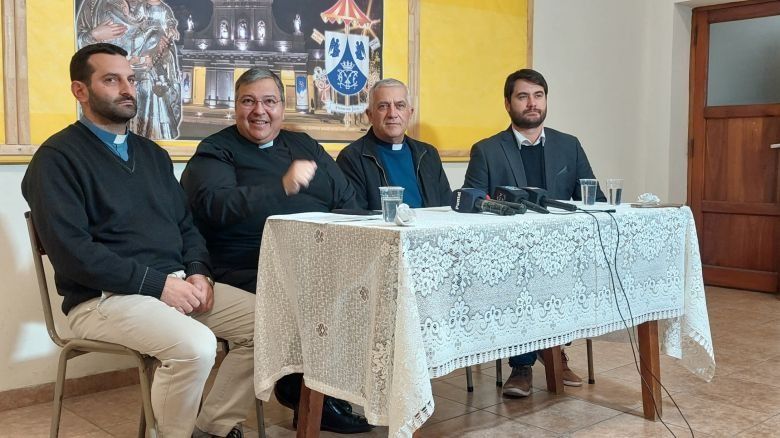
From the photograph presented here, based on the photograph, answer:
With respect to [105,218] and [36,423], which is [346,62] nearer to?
[105,218]

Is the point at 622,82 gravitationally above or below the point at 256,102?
above

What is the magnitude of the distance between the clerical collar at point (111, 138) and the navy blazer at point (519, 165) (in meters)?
1.34

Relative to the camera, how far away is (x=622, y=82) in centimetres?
530

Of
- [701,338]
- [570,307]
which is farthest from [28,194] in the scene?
[701,338]

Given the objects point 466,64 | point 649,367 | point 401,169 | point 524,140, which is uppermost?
point 466,64

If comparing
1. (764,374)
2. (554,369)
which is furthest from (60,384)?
(764,374)

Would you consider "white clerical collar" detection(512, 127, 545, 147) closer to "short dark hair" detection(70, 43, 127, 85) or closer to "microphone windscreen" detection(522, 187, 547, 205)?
"microphone windscreen" detection(522, 187, 547, 205)

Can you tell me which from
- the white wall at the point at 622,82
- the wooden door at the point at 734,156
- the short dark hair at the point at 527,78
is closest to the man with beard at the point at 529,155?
the short dark hair at the point at 527,78

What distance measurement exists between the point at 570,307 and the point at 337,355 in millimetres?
718

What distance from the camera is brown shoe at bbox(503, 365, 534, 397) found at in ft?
9.52

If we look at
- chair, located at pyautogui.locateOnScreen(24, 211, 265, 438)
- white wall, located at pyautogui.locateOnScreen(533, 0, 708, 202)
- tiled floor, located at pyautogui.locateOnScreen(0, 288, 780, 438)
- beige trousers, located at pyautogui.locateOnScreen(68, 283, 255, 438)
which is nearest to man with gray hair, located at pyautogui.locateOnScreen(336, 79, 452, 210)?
tiled floor, located at pyautogui.locateOnScreen(0, 288, 780, 438)

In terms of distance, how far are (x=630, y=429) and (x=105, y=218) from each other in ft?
5.87

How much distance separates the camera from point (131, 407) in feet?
9.27

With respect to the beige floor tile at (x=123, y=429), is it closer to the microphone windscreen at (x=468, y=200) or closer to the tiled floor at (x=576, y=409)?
the tiled floor at (x=576, y=409)
